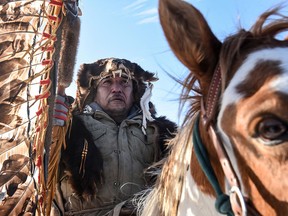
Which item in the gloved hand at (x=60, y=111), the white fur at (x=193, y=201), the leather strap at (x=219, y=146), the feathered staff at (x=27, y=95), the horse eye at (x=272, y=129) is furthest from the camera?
the gloved hand at (x=60, y=111)

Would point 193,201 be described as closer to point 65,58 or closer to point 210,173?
point 210,173

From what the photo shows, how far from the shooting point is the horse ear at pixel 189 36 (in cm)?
136

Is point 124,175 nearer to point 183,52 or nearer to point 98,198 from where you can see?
point 98,198

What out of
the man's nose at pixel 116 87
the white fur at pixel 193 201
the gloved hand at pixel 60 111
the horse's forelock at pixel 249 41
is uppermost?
the man's nose at pixel 116 87

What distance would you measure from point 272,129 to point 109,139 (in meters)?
2.35

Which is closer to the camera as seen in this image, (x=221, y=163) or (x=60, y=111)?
(x=221, y=163)

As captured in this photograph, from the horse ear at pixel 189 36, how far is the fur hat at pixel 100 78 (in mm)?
2313

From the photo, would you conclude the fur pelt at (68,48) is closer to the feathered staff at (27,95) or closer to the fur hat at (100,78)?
the feathered staff at (27,95)

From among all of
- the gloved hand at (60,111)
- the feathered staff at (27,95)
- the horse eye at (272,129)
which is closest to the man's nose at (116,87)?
the gloved hand at (60,111)

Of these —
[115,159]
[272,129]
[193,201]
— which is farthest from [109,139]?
[272,129]

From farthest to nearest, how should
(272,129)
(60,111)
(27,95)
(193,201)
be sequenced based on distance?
1. (60,111)
2. (27,95)
3. (193,201)
4. (272,129)

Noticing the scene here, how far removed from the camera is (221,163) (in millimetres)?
1314

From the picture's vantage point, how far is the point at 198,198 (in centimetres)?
150

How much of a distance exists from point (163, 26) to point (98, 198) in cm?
211
